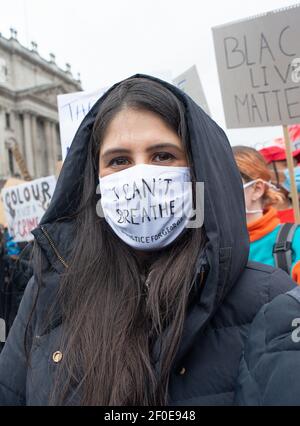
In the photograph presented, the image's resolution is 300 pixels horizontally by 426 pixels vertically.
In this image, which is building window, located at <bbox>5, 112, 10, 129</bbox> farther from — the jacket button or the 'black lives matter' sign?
the jacket button

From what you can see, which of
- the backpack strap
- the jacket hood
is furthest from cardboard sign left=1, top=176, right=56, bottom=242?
the jacket hood

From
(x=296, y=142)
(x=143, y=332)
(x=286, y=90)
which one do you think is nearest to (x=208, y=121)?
(x=143, y=332)

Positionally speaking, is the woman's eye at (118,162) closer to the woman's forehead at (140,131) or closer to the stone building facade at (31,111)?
the woman's forehead at (140,131)

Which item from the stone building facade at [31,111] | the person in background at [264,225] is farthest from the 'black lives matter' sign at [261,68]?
the stone building facade at [31,111]

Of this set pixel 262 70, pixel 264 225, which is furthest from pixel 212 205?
pixel 262 70

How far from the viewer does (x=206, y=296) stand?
3.58ft

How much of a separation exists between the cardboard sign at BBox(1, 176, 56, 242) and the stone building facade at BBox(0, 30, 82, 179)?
3615cm

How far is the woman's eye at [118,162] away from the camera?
4.30 feet

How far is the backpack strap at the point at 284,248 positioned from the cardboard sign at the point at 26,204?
10.6 feet

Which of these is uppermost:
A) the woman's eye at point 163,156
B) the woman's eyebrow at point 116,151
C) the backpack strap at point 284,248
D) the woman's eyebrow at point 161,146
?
the woman's eyebrow at point 116,151

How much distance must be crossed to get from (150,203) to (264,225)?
1.22m

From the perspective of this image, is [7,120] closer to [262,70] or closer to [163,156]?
[262,70]

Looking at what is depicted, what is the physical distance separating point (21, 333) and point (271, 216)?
60.2 inches
